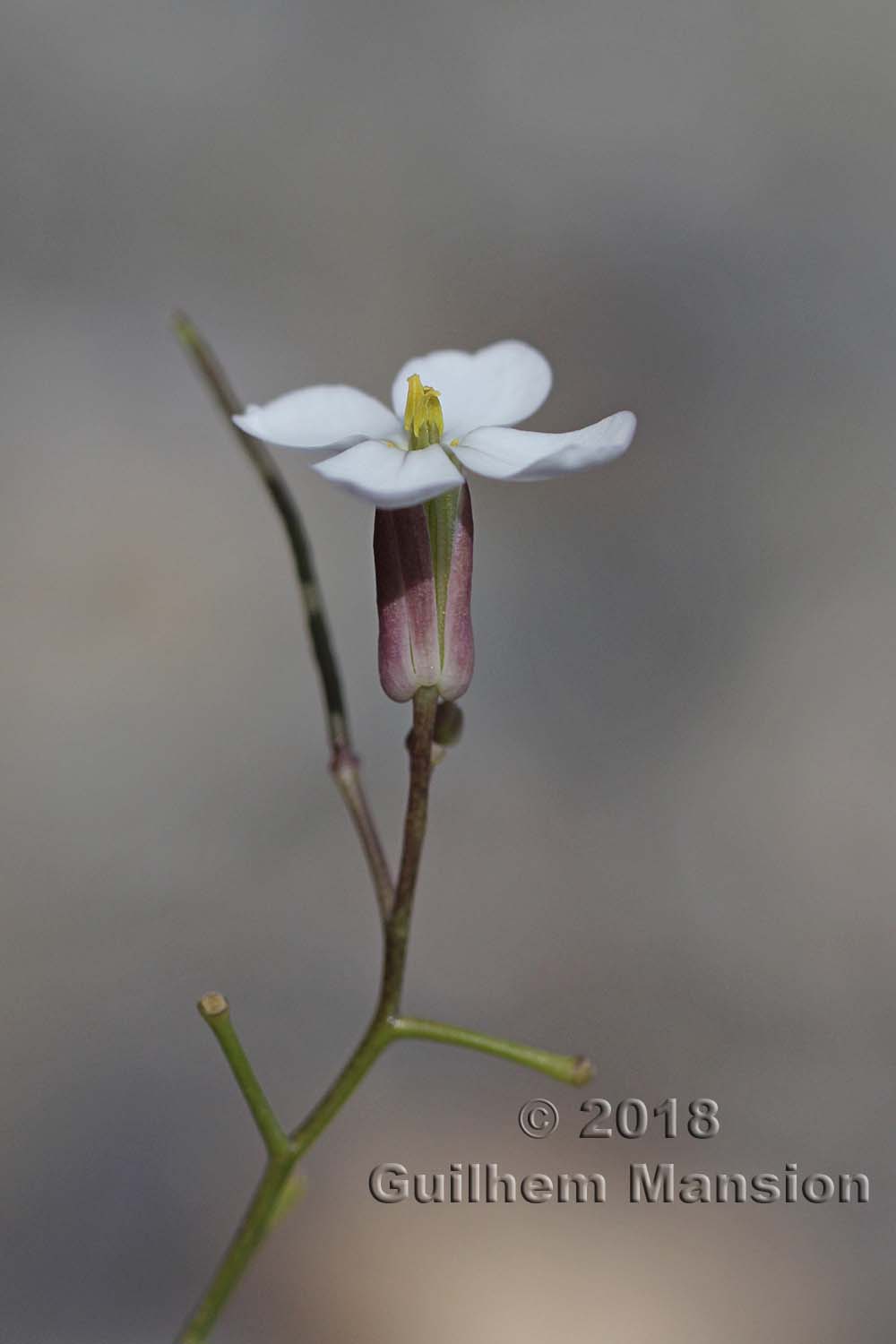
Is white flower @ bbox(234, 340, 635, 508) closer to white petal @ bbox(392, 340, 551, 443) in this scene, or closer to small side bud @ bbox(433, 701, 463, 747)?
white petal @ bbox(392, 340, 551, 443)

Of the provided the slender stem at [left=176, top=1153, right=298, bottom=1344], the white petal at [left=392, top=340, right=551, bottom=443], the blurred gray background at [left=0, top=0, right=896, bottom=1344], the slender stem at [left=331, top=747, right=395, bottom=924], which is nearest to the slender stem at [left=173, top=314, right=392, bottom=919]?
the slender stem at [left=331, top=747, right=395, bottom=924]

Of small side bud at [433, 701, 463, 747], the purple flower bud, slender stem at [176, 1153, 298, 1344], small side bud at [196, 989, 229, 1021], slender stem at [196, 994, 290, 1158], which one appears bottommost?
slender stem at [176, 1153, 298, 1344]

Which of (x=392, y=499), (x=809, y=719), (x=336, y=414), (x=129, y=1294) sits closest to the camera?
(x=392, y=499)

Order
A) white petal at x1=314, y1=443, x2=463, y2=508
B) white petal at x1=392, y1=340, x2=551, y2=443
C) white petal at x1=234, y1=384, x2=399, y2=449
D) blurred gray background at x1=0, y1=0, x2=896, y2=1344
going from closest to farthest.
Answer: white petal at x1=314, y1=443, x2=463, y2=508
white petal at x1=234, y1=384, x2=399, y2=449
white petal at x1=392, y1=340, x2=551, y2=443
blurred gray background at x1=0, y1=0, x2=896, y2=1344

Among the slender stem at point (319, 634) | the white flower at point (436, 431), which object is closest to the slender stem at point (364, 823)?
the slender stem at point (319, 634)

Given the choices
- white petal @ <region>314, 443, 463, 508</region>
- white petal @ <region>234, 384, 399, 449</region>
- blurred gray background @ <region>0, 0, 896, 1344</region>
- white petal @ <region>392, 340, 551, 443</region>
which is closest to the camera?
white petal @ <region>314, 443, 463, 508</region>

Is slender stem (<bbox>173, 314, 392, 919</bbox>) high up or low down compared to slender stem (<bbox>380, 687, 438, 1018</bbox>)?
up

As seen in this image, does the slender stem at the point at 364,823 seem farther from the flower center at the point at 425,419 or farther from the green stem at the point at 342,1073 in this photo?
the flower center at the point at 425,419

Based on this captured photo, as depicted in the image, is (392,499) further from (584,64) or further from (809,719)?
(584,64)

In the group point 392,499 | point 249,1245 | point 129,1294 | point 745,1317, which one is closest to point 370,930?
point 129,1294
